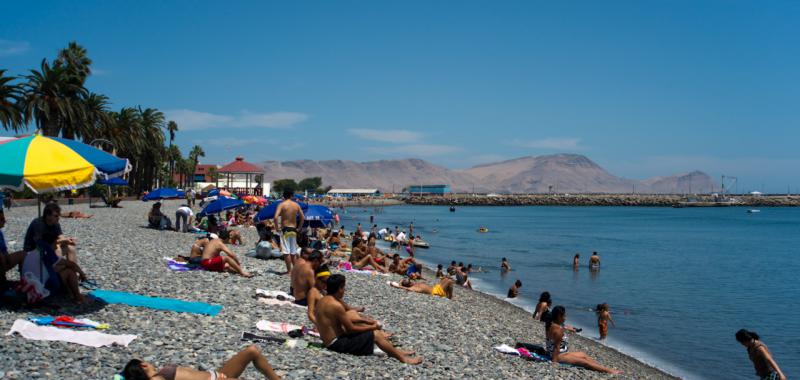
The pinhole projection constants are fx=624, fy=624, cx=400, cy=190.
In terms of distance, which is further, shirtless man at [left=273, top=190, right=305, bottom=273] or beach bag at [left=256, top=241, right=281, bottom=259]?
beach bag at [left=256, top=241, right=281, bottom=259]

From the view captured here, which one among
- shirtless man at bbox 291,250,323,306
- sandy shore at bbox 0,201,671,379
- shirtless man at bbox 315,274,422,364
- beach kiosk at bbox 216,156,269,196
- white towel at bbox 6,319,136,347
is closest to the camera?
sandy shore at bbox 0,201,671,379

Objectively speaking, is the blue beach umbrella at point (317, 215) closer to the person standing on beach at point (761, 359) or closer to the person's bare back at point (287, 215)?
the person's bare back at point (287, 215)

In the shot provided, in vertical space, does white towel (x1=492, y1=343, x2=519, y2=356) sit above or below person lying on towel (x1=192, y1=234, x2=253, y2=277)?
below

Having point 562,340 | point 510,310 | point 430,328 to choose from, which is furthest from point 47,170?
point 510,310

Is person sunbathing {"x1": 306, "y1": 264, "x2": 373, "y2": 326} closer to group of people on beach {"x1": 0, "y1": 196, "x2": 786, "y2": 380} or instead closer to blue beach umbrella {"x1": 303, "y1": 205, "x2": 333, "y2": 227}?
group of people on beach {"x1": 0, "y1": 196, "x2": 786, "y2": 380}

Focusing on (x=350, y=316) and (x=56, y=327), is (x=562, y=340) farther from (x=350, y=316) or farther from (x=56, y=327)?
(x=56, y=327)

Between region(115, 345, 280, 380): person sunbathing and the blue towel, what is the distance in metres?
2.95

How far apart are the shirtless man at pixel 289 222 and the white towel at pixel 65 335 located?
580 cm

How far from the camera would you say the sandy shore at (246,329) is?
6227 millimetres

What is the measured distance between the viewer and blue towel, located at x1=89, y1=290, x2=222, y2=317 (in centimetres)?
846

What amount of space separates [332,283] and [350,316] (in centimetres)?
47

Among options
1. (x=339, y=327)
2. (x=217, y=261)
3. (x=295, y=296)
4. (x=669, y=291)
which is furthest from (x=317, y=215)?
(x=339, y=327)

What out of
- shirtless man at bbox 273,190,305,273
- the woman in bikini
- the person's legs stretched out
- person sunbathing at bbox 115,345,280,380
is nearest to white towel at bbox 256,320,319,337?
person sunbathing at bbox 115,345,280,380

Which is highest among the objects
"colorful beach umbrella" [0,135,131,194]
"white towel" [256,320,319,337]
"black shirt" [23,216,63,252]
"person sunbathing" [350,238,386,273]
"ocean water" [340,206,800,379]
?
"colorful beach umbrella" [0,135,131,194]
